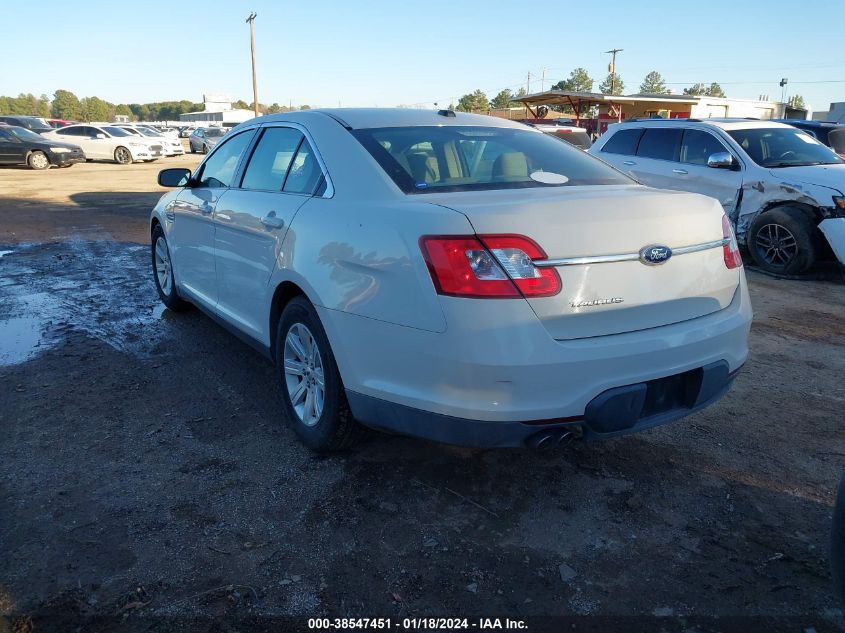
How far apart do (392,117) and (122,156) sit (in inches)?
1074

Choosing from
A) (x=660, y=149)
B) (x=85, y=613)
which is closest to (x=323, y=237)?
(x=85, y=613)

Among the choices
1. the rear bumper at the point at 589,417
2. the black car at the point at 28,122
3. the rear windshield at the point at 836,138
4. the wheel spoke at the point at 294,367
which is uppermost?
the black car at the point at 28,122

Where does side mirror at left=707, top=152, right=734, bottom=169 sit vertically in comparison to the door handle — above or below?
above

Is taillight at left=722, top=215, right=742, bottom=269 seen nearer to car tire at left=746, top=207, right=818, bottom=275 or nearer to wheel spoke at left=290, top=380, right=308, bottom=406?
wheel spoke at left=290, top=380, right=308, bottom=406

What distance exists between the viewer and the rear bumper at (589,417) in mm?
2549

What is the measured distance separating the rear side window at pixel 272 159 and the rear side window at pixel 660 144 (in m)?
6.43

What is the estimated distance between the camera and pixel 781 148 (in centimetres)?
820

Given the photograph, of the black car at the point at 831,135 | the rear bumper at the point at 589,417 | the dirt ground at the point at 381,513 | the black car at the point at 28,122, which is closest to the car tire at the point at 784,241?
the dirt ground at the point at 381,513

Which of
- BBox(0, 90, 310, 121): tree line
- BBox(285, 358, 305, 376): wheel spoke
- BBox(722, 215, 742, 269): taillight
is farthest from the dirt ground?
BBox(0, 90, 310, 121): tree line

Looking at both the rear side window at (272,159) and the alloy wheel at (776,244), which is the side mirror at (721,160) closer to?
the alloy wheel at (776,244)

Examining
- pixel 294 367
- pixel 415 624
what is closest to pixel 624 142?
pixel 294 367

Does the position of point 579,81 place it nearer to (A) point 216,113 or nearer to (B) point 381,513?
(A) point 216,113

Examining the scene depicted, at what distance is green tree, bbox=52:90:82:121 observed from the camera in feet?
446

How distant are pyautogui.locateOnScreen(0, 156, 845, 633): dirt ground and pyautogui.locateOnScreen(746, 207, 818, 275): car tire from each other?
314 centimetres
